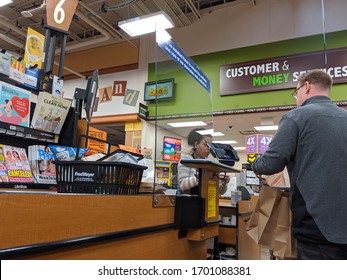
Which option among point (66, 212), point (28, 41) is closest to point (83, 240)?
point (66, 212)

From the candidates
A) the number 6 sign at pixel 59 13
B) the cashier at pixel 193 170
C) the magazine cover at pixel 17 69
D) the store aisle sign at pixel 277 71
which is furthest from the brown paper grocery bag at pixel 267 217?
the store aisle sign at pixel 277 71

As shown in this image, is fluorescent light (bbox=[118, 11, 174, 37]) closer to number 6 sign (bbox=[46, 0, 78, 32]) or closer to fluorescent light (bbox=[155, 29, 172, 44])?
number 6 sign (bbox=[46, 0, 78, 32])

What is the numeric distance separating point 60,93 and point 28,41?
472mm

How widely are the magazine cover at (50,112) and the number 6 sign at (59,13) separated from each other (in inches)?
35.7

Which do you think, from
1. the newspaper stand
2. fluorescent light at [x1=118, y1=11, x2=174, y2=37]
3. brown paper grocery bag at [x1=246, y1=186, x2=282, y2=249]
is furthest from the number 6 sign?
fluorescent light at [x1=118, y1=11, x2=174, y2=37]

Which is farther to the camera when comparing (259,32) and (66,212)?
(259,32)

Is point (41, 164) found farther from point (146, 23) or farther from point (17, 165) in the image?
point (146, 23)

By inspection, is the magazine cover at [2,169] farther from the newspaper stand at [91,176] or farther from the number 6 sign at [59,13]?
the number 6 sign at [59,13]

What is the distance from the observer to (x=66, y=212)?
1065 mm

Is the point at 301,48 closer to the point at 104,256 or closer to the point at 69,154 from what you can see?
the point at 69,154

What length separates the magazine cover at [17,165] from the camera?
6.32 feet

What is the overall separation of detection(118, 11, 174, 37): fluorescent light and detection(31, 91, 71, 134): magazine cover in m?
3.50

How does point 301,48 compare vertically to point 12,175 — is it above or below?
above

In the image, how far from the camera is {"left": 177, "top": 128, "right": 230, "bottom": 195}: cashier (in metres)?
2.04
